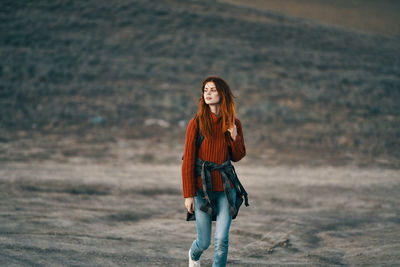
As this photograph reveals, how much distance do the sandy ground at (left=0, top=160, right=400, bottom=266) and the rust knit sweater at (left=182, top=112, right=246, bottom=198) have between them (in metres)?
1.63

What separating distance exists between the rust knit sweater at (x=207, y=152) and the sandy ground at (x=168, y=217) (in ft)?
5.35

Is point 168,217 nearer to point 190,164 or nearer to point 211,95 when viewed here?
point 190,164

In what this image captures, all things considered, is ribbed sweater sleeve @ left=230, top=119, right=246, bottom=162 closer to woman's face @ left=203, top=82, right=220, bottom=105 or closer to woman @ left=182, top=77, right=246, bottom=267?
woman @ left=182, top=77, right=246, bottom=267

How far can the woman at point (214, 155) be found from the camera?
3.61 meters

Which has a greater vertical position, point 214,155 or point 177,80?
point 177,80

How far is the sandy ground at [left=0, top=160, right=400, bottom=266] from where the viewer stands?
5.29 meters

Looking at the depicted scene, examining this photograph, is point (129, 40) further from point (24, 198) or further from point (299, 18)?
point (24, 198)

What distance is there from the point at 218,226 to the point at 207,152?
593 mm

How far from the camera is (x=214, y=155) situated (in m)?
3.66

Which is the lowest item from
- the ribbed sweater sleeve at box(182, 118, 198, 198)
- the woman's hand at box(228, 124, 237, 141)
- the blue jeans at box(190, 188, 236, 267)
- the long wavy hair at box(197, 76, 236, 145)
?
the blue jeans at box(190, 188, 236, 267)

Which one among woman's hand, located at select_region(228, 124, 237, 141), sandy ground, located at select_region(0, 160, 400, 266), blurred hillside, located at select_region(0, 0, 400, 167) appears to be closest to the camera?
woman's hand, located at select_region(228, 124, 237, 141)

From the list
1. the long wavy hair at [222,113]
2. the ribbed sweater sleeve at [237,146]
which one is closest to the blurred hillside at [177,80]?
the ribbed sweater sleeve at [237,146]

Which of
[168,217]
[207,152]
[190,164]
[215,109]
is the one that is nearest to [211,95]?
[215,109]

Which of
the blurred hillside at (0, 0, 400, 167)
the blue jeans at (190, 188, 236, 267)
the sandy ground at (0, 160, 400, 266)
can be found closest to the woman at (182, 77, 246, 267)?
the blue jeans at (190, 188, 236, 267)
